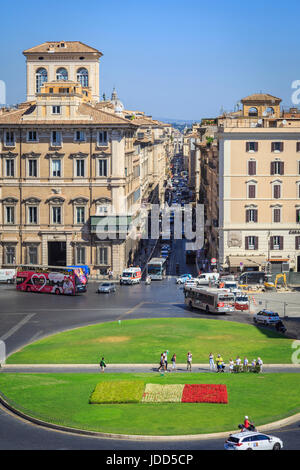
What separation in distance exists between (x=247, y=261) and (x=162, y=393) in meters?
48.7

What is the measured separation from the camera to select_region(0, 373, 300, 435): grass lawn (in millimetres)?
45562

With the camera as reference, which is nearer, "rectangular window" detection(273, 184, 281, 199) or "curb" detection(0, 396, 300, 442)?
"curb" detection(0, 396, 300, 442)

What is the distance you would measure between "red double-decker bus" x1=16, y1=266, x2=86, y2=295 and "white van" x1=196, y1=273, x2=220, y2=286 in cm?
1331

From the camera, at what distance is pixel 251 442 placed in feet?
127

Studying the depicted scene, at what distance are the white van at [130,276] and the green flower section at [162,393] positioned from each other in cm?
4495

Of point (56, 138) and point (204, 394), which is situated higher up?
point (56, 138)

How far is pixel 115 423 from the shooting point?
46.1 meters

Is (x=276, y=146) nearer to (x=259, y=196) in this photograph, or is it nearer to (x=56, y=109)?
(x=259, y=196)

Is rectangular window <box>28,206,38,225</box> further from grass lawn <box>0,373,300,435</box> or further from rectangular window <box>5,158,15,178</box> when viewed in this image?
grass lawn <box>0,373,300,435</box>

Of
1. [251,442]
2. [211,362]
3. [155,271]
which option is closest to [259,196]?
[155,271]

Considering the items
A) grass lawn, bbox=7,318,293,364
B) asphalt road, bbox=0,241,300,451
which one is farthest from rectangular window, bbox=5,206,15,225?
grass lawn, bbox=7,318,293,364

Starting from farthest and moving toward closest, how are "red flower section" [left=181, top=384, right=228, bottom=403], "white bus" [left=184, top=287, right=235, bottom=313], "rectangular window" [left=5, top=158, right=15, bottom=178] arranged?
"rectangular window" [left=5, top=158, right=15, bottom=178] < "white bus" [left=184, top=287, right=235, bottom=313] < "red flower section" [left=181, top=384, right=228, bottom=403]

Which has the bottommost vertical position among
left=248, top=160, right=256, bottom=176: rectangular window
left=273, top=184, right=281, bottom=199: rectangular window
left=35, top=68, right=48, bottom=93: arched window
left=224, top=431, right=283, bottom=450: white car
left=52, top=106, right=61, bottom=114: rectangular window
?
→ left=224, top=431, right=283, bottom=450: white car

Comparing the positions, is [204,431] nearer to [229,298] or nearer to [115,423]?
[115,423]
